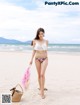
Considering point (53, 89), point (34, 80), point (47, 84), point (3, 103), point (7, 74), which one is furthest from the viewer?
point (7, 74)

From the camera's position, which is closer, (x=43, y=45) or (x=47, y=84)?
(x=43, y=45)

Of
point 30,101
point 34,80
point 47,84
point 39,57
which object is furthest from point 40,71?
point 34,80

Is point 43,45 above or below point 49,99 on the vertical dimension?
above

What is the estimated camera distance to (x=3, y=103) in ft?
21.3

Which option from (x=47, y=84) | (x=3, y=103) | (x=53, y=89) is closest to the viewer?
(x=3, y=103)

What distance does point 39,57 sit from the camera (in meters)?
8.02

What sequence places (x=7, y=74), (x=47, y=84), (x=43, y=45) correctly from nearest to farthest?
(x=43, y=45) < (x=47, y=84) < (x=7, y=74)

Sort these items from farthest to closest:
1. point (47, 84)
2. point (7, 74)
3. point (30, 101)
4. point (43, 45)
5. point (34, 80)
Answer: point (7, 74), point (34, 80), point (47, 84), point (43, 45), point (30, 101)

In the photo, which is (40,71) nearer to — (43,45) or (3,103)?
(43,45)

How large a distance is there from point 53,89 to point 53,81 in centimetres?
129

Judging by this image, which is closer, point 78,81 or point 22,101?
point 22,101

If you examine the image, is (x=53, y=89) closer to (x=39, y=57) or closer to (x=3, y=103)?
(x=39, y=57)

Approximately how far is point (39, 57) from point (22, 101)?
3.70 ft

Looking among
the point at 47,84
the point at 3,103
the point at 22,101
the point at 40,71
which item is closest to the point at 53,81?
the point at 47,84
